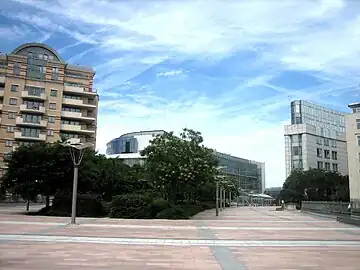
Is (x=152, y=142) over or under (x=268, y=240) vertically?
over

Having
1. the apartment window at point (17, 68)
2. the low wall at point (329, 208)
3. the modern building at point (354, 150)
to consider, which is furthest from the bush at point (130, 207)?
the apartment window at point (17, 68)

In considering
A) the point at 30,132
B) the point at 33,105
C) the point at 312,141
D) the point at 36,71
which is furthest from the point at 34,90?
the point at 312,141

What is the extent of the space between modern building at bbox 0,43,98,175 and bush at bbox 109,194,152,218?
36.9 metres

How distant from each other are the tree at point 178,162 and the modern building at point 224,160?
4594cm

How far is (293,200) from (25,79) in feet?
159

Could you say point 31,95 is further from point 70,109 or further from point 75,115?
point 75,115

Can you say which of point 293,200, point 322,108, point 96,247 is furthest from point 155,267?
point 322,108

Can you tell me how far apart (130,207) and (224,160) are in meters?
74.6

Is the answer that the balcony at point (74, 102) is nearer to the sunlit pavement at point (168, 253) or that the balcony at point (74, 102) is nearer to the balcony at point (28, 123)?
the balcony at point (28, 123)

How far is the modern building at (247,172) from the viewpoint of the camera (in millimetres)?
103537

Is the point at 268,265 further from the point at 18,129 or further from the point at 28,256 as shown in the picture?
the point at 18,129

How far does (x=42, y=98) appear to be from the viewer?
62281 mm

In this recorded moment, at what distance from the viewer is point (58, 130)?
206 feet

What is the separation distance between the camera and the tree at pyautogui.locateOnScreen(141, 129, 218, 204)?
27844mm
